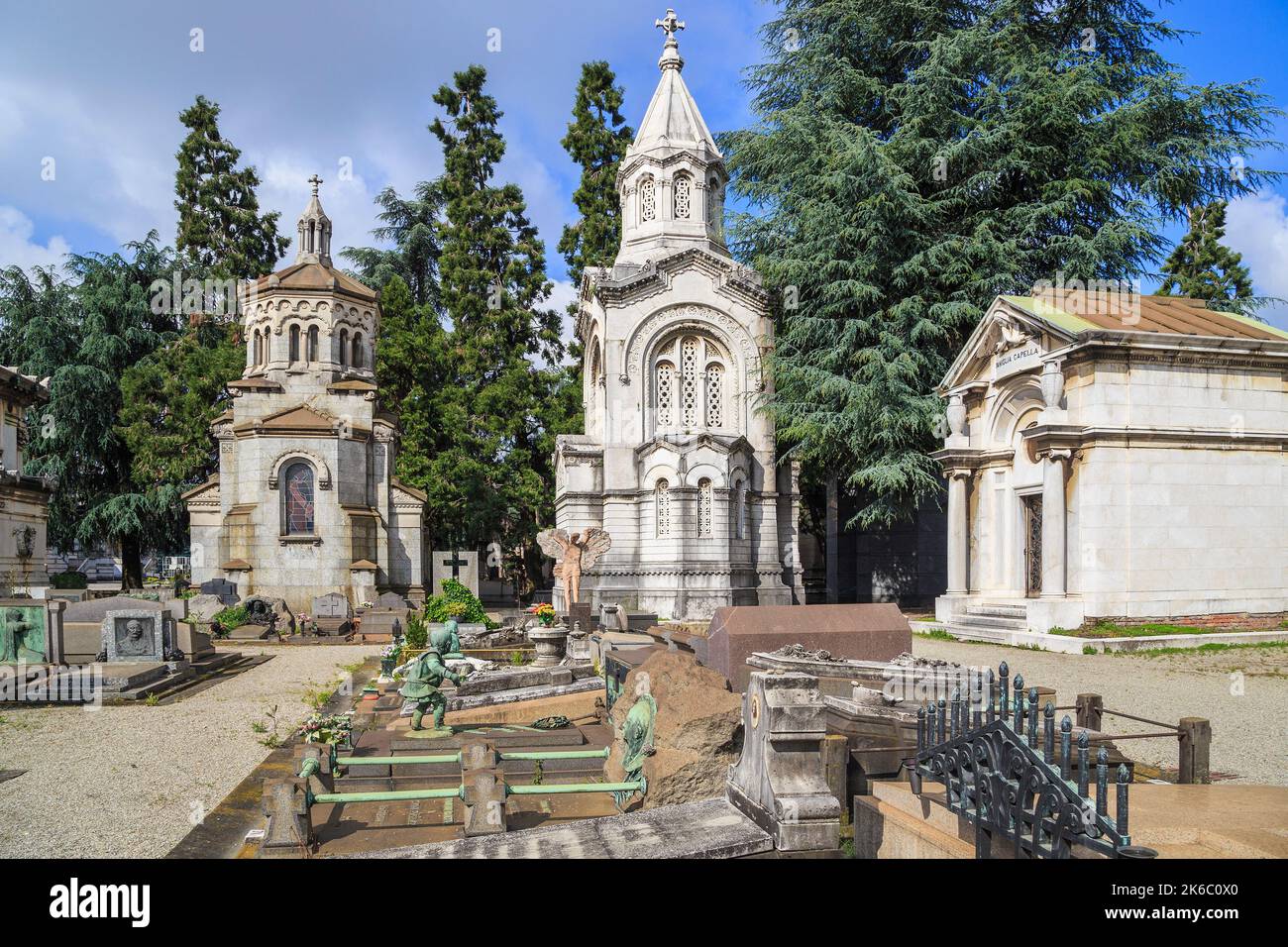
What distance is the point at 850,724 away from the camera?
27.6 ft

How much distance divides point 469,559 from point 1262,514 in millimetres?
19459

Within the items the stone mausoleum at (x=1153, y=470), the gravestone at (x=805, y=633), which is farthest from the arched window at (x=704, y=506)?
the gravestone at (x=805, y=633)

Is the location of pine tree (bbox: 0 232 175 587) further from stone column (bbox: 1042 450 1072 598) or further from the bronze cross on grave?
stone column (bbox: 1042 450 1072 598)

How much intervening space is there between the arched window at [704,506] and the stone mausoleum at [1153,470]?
9.75 metres

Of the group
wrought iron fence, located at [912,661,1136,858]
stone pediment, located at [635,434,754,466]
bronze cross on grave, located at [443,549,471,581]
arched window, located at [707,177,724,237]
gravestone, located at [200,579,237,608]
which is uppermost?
arched window, located at [707,177,724,237]

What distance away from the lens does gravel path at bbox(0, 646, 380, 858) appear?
6.97 m

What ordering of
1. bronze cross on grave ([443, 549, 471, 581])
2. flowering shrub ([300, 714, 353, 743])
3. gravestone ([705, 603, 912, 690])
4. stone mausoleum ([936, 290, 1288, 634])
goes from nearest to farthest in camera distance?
1. flowering shrub ([300, 714, 353, 743])
2. gravestone ([705, 603, 912, 690])
3. stone mausoleum ([936, 290, 1288, 634])
4. bronze cross on grave ([443, 549, 471, 581])

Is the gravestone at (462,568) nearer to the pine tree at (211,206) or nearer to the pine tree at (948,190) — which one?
the pine tree at (948,190)

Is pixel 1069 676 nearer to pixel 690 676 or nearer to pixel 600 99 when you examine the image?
pixel 690 676

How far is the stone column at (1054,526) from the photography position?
16.9m

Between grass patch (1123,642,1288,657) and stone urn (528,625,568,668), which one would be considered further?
stone urn (528,625,568,668)

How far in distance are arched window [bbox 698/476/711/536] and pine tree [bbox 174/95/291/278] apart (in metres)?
25.2

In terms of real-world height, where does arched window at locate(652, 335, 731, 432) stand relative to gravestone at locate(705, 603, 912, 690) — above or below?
above

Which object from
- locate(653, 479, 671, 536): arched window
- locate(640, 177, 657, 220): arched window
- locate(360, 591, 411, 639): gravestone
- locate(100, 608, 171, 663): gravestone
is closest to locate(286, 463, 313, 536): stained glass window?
locate(360, 591, 411, 639): gravestone
